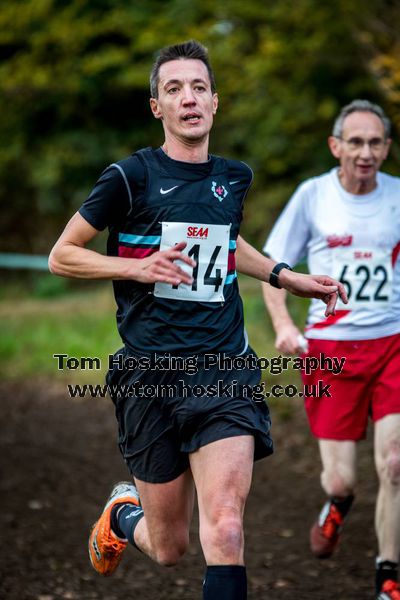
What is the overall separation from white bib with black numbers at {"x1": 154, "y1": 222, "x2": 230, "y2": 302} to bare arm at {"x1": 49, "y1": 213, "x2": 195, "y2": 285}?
0.86ft

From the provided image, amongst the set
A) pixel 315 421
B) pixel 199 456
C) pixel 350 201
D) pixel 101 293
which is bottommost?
pixel 101 293

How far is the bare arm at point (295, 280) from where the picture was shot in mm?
3932

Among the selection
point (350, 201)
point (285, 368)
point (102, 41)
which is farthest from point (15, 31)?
point (350, 201)

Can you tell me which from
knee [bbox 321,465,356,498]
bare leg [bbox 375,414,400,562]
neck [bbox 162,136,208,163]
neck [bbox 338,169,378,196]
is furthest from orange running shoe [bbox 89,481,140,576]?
neck [bbox 338,169,378,196]

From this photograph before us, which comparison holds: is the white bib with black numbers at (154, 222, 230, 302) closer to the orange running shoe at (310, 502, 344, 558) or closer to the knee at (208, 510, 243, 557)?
the knee at (208, 510, 243, 557)

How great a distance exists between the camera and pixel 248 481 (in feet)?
11.8

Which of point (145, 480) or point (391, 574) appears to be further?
point (391, 574)

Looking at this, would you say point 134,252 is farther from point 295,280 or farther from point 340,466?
point 340,466

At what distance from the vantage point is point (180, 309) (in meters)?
3.78

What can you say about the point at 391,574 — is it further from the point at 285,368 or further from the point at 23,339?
the point at 23,339

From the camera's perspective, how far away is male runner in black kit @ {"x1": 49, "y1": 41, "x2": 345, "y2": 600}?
3654 millimetres

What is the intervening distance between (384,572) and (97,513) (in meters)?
2.56

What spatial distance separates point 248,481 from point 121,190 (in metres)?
1.22

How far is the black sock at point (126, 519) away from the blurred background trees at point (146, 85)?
162 inches
